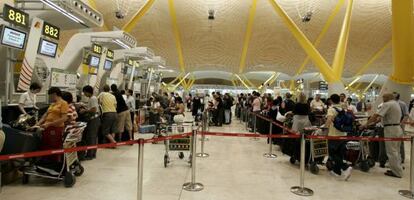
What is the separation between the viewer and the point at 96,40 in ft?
30.8

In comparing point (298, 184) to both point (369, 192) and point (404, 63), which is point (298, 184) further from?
point (404, 63)

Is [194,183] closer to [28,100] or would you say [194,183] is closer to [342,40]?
[28,100]

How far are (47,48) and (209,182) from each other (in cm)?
490

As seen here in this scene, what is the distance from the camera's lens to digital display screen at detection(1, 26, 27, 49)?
5.66 meters

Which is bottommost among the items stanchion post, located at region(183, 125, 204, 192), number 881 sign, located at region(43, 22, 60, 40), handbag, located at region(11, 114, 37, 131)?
stanchion post, located at region(183, 125, 204, 192)


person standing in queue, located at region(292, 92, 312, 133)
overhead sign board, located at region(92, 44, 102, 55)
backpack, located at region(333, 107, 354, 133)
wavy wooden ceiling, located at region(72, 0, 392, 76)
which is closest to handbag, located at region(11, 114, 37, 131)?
overhead sign board, located at region(92, 44, 102, 55)

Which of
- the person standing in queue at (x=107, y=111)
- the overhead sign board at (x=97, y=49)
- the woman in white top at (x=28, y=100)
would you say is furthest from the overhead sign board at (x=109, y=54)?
the woman in white top at (x=28, y=100)

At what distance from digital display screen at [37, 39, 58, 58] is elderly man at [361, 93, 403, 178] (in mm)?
6978

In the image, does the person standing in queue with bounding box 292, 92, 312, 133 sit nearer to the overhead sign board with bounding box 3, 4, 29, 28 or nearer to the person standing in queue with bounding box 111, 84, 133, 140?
→ the person standing in queue with bounding box 111, 84, 133, 140

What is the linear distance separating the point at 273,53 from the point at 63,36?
2126 centimetres

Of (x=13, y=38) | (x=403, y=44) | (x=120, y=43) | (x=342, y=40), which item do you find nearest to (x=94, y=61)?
(x=120, y=43)

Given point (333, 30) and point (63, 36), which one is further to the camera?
point (333, 30)

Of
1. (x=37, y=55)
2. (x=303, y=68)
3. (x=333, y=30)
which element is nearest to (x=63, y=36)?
(x=37, y=55)

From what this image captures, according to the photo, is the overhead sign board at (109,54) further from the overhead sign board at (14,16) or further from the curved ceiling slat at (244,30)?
the curved ceiling slat at (244,30)
